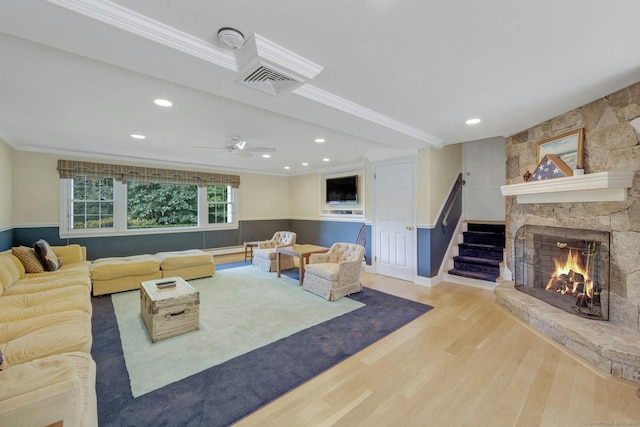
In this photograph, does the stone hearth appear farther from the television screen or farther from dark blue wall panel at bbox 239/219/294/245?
dark blue wall panel at bbox 239/219/294/245

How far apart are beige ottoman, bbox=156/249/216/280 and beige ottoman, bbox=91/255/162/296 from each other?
116mm

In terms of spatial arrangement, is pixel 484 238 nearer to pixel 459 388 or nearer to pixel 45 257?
pixel 459 388

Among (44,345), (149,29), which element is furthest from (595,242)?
(44,345)

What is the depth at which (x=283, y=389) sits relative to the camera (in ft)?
6.22

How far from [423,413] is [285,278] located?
334 cm

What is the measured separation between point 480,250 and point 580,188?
92.5 inches

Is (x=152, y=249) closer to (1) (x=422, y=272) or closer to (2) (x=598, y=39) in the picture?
(1) (x=422, y=272)

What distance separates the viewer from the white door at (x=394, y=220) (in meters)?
4.65

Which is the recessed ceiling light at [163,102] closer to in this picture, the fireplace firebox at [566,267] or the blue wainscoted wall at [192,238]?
the blue wainscoted wall at [192,238]

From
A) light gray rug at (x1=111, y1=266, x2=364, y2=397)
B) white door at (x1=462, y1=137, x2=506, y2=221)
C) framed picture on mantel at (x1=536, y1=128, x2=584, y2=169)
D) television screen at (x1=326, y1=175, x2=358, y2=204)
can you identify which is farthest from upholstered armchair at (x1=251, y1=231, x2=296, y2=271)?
framed picture on mantel at (x1=536, y1=128, x2=584, y2=169)

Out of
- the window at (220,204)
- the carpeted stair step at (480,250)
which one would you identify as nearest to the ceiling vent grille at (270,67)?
the carpeted stair step at (480,250)

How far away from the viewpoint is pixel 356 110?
2.79 m

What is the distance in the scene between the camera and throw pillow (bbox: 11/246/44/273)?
127 inches

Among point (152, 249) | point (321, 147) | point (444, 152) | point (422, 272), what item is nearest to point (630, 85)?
point (444, 152)
